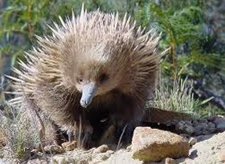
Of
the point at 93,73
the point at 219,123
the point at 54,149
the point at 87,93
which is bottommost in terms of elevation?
the point at 54,149

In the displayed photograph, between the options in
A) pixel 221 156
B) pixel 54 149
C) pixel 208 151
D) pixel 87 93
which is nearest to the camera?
pixel 221 156

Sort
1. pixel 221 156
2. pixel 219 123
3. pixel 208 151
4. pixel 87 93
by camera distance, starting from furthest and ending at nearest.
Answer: pixel 219 123, pixel 87 93, pixel 208 151, pixel 221 156

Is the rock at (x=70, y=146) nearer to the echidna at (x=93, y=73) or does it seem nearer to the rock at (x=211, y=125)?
the echidna at (x=93, y=73)

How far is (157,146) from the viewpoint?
420 centimetres

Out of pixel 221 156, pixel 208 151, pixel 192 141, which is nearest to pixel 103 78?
pixel 192 141

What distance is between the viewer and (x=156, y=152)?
4223mm

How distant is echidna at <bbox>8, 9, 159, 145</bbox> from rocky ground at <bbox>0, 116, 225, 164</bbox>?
276mm

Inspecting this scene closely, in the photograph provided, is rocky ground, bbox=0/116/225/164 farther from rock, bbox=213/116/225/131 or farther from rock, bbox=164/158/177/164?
rock, bbox=213/116/225/131

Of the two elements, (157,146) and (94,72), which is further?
(94,72)

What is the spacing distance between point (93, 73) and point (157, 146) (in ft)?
1.87

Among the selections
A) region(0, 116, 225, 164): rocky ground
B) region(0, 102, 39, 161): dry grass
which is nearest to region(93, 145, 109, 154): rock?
region(0, 116, 225, 164): rocky ground

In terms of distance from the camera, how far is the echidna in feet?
14.8

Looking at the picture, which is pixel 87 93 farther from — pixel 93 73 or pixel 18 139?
pixel 18 139

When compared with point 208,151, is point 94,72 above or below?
above
